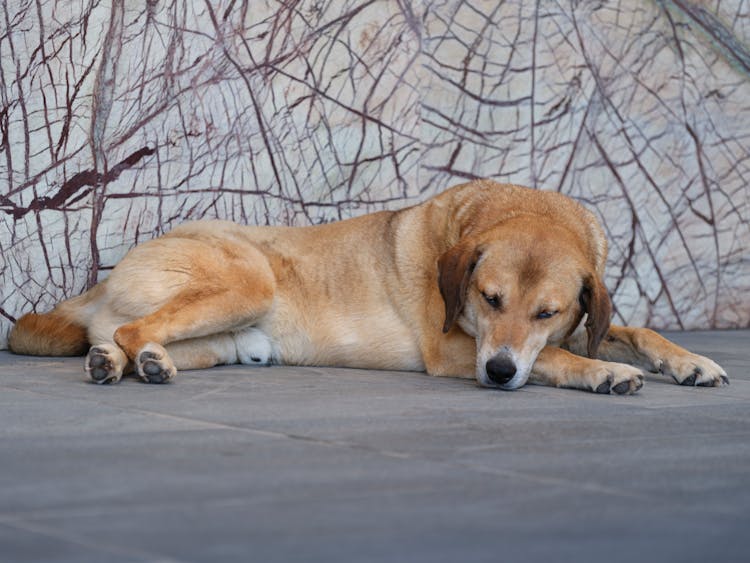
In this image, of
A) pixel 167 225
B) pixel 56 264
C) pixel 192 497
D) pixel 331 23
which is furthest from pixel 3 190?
pixel 192 497

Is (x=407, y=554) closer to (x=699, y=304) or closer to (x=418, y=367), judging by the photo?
(x=418, y=367)

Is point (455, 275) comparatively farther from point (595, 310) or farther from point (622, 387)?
point (622, 387)

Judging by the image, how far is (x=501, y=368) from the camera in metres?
4.27

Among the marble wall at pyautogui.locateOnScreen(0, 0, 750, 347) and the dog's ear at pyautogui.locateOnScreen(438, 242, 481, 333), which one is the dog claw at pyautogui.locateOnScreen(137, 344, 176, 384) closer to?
the dog's ear at pyautogui.locateOnScreen(438, 242, 481, 333)

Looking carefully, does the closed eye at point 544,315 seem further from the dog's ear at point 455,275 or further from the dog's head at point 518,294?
the dog's ear at point 455,275

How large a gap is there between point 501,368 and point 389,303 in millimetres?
974

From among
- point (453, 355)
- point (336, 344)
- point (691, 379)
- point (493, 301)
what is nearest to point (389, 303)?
point (336, 344)

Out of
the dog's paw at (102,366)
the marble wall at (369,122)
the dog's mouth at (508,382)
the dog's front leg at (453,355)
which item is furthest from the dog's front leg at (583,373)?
the marble wall at (369,122)

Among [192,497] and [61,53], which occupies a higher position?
[61,53]

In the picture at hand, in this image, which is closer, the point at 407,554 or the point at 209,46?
the point at 407,554

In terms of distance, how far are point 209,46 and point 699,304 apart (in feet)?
11.9

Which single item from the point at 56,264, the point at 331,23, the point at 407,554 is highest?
the point at 331,23

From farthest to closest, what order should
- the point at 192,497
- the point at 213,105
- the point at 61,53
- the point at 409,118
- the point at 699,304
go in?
the point at 699,304
the point at 409,118
the point at 213,105
the point at 61,53
the point at 192,497

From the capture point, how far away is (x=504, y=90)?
668 cm
